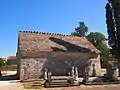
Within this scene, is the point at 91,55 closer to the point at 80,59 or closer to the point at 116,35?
the point at 80,59

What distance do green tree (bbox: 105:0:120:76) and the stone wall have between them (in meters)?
3.40

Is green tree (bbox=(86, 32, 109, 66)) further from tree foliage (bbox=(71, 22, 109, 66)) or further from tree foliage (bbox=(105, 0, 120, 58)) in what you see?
tree foliage (bbox=(105, 0, 120, 58))

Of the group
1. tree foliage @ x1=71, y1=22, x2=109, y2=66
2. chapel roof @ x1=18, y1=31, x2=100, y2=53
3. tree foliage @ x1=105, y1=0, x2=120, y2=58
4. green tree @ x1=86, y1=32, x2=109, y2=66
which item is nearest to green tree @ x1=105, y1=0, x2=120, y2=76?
tree foliage @ x1=105, y1=0, x2=120, y2=58

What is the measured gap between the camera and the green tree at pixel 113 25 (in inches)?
1147

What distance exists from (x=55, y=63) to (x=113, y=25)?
9.71 meters

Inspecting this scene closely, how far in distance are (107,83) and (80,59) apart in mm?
9106

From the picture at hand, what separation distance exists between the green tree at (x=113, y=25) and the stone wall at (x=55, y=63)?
Answer: 3.40 metres

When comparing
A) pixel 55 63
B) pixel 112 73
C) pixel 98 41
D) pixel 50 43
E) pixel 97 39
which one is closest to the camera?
pixel 112 73

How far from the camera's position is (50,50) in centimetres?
2920

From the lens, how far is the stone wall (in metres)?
28.0

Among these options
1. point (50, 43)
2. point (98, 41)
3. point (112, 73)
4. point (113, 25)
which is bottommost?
point (112, 73)

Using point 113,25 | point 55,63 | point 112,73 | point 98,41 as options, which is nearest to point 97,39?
point 98,41

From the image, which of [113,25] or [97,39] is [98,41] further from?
[113,25]

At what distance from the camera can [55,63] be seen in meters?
29.6
